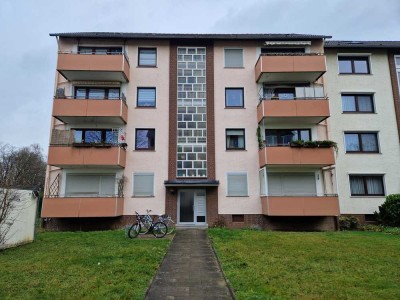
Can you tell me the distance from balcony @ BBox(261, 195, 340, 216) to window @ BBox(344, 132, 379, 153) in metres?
5.08

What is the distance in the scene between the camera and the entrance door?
1892 cm

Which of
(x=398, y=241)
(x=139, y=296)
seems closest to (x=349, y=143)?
(x=398, y=241)

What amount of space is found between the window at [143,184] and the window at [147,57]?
24.4 ft

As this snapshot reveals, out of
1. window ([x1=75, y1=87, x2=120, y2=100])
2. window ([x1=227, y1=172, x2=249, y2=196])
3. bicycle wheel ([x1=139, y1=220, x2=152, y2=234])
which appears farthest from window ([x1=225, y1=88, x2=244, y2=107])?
bicycle wheel ([x1=139, y1=220, x2=152, y2=234])

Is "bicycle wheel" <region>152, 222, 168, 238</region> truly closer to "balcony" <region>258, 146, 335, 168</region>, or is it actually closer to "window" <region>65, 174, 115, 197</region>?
"window" <region>65, 174, 115, 197</region>

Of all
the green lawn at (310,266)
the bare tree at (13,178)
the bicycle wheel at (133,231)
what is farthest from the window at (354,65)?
A: the bare tree at (13,178)

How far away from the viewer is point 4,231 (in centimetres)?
1156

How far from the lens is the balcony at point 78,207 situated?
1700cm

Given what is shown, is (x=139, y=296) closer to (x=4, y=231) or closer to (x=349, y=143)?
(x=4, y=231)

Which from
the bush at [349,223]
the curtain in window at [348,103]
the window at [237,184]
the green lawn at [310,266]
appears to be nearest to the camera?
the green lawn at [310,266]

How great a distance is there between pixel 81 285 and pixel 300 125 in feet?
54.4

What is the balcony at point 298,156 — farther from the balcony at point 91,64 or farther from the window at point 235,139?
the balcony at point 91,64

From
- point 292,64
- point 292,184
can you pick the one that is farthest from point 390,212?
point 292,64

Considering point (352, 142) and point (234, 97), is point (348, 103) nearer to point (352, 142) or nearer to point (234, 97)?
point (352, 142)
